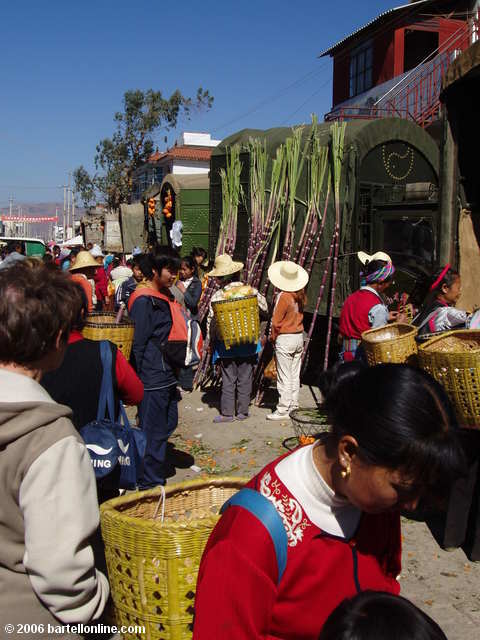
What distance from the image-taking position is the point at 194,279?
9.86 metres

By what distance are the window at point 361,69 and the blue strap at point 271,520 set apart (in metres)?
30.1

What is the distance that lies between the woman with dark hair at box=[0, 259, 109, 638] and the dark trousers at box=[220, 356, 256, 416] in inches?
244

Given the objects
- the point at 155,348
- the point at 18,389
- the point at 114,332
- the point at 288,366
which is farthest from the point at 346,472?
the point at 288,366

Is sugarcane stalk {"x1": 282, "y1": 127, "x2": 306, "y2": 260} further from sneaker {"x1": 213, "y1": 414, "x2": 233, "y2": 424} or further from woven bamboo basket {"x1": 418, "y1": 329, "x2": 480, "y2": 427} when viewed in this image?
woven bamboo basket {"x1": 418, "y1": 329, "x2": 480, "y2": 427}

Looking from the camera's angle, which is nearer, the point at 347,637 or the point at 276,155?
the point at 347,637

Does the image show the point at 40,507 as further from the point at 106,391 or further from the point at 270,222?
the point at 270,222

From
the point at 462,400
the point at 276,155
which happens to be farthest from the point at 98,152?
the point at 462,400

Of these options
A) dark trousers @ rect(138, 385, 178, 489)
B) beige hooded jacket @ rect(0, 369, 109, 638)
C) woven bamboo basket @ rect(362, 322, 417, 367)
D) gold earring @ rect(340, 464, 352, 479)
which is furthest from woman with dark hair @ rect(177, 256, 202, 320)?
gold earring @ rect(340, 464, 352, 479)

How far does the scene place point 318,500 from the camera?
1589mm

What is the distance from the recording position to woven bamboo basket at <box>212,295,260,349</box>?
288 inches

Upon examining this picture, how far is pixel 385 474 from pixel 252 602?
441 mm

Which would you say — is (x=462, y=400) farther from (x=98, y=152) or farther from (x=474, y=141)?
(x=98, y=152)

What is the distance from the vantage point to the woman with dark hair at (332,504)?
143 cm

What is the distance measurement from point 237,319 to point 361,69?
25.9 meters
